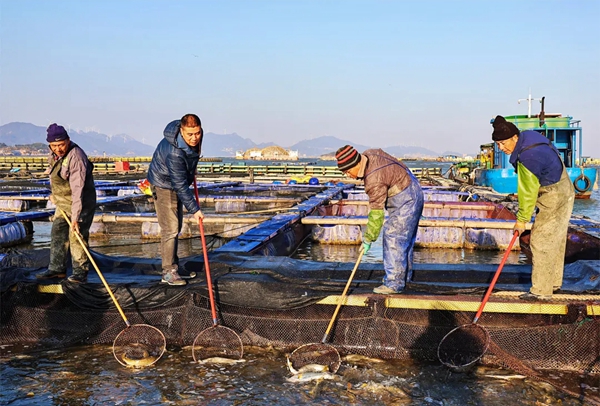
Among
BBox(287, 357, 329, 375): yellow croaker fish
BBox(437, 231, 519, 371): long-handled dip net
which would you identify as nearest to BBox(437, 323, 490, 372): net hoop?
BBox(437, 231, 519, 371): long-handled dip net

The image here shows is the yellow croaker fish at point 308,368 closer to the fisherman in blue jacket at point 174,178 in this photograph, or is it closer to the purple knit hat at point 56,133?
the fisherman in blue jacket at point 174,178

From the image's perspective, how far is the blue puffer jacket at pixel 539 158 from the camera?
4938 mm

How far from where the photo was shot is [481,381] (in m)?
4.85

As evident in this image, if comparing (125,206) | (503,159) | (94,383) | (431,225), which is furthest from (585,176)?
(94,383)

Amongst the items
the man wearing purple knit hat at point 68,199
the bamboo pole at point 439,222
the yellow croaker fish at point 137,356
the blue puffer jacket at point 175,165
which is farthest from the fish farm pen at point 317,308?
the bamboo pole at point 439,222

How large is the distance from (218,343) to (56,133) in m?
2.79

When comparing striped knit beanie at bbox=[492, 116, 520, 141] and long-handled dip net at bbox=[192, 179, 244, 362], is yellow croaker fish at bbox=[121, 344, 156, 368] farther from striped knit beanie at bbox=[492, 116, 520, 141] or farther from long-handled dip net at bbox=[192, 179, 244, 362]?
striped knit beanie at bbox=[492, 116, 520, 141]

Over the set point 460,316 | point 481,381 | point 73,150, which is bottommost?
point 481,381

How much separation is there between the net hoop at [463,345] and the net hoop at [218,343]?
6.62 ft

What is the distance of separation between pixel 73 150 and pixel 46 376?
7.71 ft

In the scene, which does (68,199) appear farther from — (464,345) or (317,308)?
(464,345)

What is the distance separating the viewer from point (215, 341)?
5.59 metres

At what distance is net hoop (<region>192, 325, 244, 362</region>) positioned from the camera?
548 centimetres

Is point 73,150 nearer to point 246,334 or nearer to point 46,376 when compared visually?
point 46,376
